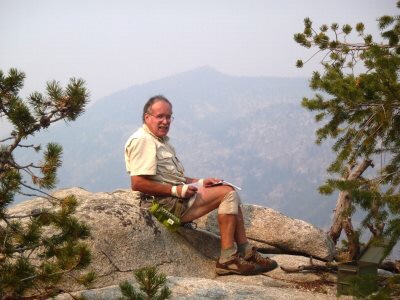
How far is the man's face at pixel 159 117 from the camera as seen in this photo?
764cm

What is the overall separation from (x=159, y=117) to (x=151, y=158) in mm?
771

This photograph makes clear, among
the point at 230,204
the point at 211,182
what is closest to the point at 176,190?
the point at 211,182

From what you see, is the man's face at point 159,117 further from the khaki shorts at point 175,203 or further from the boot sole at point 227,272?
the boot sole at point 227,272

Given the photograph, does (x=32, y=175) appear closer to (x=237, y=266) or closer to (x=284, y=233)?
(x=237, y=266)

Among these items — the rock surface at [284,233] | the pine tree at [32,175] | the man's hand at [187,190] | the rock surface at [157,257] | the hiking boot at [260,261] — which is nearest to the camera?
the pine tree at [32,175]

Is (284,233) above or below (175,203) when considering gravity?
below

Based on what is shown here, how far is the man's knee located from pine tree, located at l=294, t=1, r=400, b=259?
1.59m

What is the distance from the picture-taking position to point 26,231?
16.0ft

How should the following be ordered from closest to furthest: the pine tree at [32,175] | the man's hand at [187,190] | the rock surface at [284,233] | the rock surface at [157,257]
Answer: the pine tree at [32,175] → the rock surface at [157,257] → the man's hand at [187,190] → the rock surface at [284,233]

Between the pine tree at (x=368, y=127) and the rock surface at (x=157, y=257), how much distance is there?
5.23 ft

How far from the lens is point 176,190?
7.48m

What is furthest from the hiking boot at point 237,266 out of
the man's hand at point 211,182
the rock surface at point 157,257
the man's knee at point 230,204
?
the man's hand at point 211,182

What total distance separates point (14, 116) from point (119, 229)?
11.2 feet

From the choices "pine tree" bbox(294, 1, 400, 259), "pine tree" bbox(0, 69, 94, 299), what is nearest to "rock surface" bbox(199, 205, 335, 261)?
"pine tree" bbox(294, 1, 400, 259)
